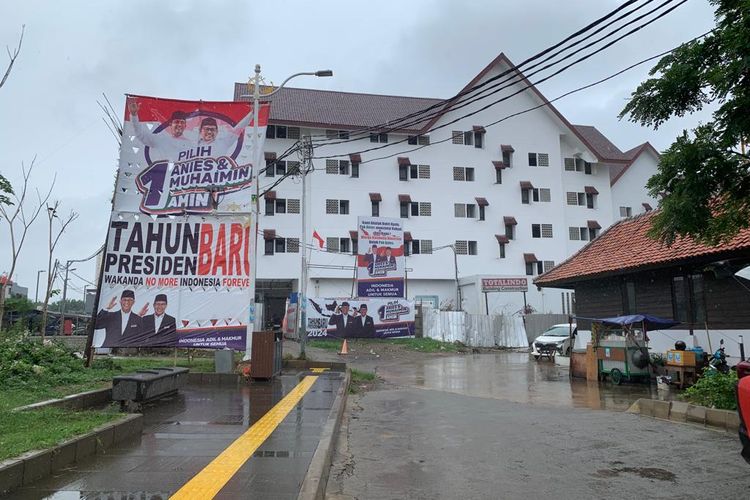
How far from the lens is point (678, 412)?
9703 millimetres

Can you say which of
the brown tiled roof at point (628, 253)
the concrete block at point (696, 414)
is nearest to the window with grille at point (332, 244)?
the brown tiled roof at point (628, 253)

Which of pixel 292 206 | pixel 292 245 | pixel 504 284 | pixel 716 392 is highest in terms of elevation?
pixel 292 206

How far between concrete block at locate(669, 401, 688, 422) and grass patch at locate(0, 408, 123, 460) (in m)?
8.75

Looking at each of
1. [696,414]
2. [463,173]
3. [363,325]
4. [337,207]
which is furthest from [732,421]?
[463,173]

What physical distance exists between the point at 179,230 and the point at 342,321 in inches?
677

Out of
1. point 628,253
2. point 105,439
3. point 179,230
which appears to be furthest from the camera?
point 628,253

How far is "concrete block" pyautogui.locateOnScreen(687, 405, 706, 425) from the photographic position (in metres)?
9.22

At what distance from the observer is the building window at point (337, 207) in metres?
40.4

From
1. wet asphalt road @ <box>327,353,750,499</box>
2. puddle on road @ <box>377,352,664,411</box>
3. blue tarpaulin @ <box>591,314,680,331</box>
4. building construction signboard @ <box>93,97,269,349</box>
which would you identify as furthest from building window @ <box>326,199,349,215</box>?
wet asphalt road @ <box>327,353,750,499</box>

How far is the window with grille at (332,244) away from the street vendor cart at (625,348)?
25273mm

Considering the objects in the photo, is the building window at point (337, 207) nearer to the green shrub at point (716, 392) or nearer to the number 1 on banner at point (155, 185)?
the number 1 on banner at point (155, 185)

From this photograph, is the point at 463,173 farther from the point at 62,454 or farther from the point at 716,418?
the point at 62,454

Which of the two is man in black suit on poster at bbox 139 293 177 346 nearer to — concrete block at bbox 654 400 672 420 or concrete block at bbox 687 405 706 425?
concrete block at bbox 654 400 672 420

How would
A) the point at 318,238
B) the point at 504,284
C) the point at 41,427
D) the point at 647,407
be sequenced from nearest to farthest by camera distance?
the point at 41,427 < the point at 647,407 < the point at 318,238 < the point at 504,284
